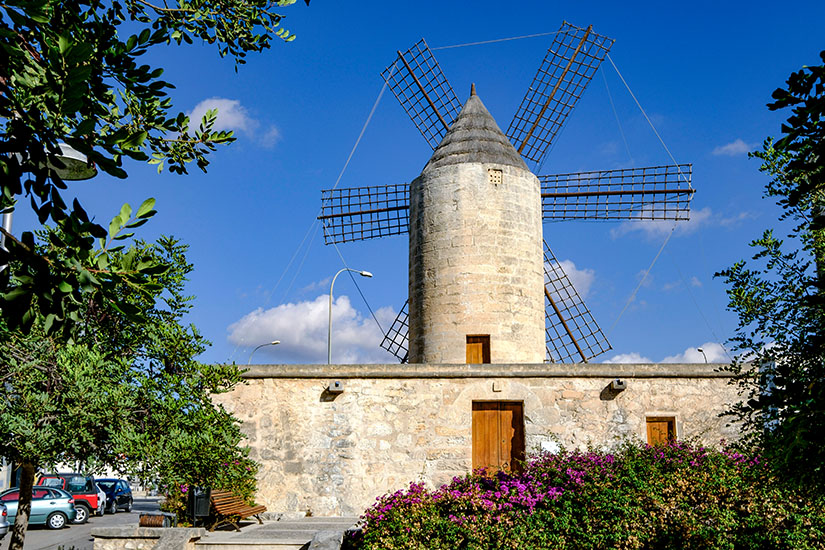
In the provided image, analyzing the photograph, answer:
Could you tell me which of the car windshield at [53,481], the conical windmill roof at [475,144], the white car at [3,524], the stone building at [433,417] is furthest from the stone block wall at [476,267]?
the car windshield at [53,481]

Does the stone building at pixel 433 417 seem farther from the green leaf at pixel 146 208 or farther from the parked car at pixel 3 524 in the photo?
the parked car at pixel 3 524

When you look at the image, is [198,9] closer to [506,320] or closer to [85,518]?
[506,320]

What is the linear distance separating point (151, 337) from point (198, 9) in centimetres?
492

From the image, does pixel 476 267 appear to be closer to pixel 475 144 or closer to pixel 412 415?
pixel 475 144

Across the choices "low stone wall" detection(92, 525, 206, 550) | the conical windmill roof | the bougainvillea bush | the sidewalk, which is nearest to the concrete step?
the sidewalk

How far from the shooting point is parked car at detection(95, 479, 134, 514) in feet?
97.3

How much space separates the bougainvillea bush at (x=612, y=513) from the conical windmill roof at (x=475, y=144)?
8.89 meters

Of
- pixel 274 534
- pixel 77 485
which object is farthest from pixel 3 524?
pixel 274 534

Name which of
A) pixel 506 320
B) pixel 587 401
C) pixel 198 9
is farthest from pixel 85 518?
pixel 198 9

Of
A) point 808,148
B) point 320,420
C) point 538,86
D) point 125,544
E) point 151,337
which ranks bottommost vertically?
point 125,544

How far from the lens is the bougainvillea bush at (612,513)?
28.0ft

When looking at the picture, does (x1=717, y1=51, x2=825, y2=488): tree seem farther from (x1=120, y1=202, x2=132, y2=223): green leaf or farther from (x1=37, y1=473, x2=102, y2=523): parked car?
(x1=37, y1=473, x2=102, y2=523): parked car

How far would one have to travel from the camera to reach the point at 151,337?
855 centimetres

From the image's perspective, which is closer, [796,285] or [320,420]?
[796,285]
